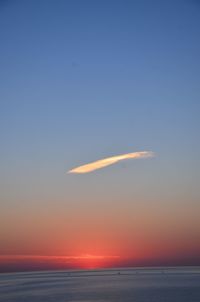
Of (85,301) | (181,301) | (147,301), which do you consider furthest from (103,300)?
(181,301)

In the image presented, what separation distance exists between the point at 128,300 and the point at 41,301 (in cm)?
1530

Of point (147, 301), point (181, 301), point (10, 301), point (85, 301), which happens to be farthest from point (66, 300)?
point (181, 301)

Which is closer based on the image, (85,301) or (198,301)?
(198,301)

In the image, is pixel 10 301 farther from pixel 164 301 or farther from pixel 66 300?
pixel 164 301

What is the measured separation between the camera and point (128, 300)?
68500 millimetres

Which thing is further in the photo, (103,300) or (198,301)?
(103,300)

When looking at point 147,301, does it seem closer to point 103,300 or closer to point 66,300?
point 103,300

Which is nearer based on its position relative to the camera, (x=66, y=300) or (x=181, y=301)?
(x=181, y=301)

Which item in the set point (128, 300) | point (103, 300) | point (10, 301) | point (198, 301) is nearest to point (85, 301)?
point (103, 300)

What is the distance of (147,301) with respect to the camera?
67.1 metres

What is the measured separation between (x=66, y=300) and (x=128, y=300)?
1110 centimetres

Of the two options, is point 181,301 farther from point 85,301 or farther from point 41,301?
point 41,301

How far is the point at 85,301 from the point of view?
6719 cm

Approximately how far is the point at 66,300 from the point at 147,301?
1445 cm
